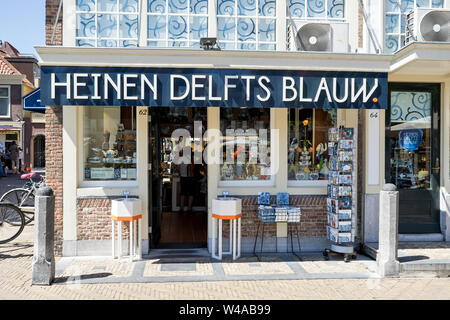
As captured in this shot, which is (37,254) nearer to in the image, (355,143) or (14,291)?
(14,291)

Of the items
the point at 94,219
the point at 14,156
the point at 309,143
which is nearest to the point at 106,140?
Result: the point at 94,219

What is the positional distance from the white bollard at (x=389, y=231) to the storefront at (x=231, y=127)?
4.05ft

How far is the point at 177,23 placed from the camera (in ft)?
23.8

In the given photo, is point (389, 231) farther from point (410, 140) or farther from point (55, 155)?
point (55, 155)

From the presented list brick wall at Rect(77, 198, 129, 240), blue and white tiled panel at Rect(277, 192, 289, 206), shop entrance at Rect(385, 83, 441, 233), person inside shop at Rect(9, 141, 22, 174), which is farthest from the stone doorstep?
person inside shop at Rect(9, 141, 22, 174)

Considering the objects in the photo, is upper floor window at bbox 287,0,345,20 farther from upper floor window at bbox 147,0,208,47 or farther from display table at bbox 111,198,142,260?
display table at bbox 111,198,142,260

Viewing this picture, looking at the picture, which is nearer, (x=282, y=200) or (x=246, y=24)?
(x=282, y=200)

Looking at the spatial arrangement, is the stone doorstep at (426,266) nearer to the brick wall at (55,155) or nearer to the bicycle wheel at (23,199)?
the brick wall at (55,155)

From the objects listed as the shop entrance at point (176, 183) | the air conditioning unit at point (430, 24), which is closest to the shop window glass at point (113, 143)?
the shop entrance at point (176, 183)

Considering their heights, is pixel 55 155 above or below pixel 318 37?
below

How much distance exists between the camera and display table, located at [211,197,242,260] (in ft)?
22.0

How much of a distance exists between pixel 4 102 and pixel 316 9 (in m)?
25.6

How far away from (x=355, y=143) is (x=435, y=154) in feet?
6.10

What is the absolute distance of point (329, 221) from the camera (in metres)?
7.09
